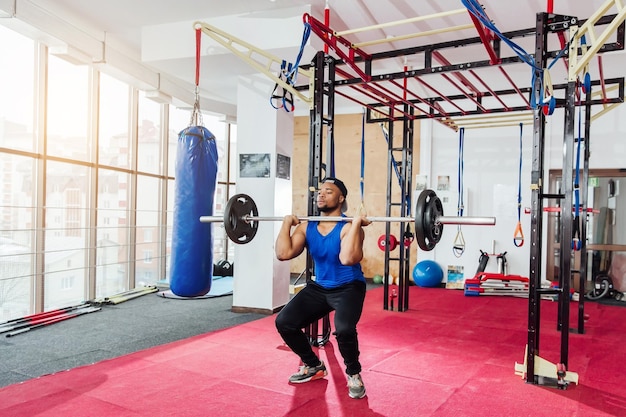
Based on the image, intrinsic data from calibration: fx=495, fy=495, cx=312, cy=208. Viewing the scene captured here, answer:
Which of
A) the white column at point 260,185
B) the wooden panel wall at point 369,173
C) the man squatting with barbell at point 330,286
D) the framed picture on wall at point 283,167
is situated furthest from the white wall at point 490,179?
the man squatting with barbell at point 330,286

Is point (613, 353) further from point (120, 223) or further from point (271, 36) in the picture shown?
point (120, 223)

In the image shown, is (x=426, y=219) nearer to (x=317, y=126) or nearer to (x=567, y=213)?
(x=567, y=213)

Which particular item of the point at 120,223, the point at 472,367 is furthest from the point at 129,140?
the point at 472,367

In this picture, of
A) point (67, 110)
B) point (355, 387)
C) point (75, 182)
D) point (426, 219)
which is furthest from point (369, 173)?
point (355, 387)

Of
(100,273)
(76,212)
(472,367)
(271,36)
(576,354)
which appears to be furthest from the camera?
(100,273)

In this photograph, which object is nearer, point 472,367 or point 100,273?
point 472,367

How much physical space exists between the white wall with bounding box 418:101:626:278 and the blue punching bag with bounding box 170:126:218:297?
16.2 feet

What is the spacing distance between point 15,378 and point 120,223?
381cm

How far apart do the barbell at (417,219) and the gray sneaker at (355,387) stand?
2.83 feet

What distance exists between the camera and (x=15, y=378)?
316 centimetres

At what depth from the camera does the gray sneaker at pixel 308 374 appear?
3105 millimetres

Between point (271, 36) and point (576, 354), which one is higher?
point (271, 36)

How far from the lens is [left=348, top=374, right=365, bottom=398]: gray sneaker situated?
287cm

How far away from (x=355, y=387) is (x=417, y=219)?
1.04m
